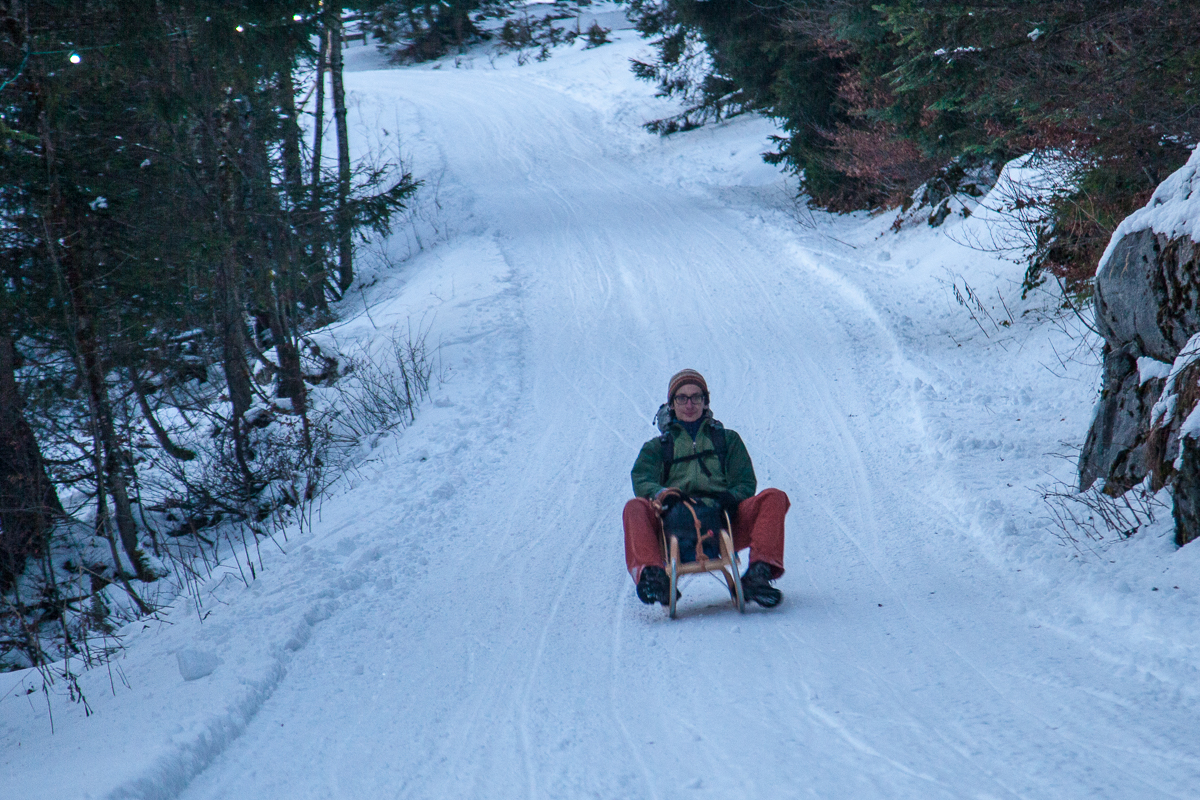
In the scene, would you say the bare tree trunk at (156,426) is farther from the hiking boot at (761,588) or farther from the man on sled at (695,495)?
the hiking boot at (761,588)

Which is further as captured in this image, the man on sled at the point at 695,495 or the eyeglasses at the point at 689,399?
the eyeglasses at the point at 689,399

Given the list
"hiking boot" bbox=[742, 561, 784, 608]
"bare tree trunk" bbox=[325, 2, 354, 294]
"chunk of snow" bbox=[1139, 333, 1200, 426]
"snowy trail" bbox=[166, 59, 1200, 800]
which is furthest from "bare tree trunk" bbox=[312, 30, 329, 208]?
"chunk of snow" bbox=[1139, 333, 1200, 426]

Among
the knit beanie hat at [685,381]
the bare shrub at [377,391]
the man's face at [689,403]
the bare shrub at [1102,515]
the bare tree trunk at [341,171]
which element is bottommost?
the bare shrub at [377,391]

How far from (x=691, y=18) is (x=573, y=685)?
1767cm

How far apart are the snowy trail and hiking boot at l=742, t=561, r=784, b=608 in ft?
0.32

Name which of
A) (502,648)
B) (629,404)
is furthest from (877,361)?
(502,648)

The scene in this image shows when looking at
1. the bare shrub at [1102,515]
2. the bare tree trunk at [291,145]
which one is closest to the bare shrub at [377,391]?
the bare tree trunk at [291,145]

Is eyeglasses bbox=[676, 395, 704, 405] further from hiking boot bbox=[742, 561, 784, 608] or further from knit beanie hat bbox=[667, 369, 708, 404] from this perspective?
hiking boot bbox=[742, 561, 784, 608]

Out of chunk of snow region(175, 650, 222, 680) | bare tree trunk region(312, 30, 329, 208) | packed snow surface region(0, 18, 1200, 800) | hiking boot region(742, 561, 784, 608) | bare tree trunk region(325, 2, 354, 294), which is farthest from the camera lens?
bare tree trunk region(325, 2, 354, 294)

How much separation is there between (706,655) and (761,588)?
2.47 ft

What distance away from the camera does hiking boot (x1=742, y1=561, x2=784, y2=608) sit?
5.32m

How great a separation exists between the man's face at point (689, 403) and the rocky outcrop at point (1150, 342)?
9.03 ft

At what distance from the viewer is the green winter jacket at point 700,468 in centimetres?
590

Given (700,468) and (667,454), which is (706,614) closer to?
(700,468)
